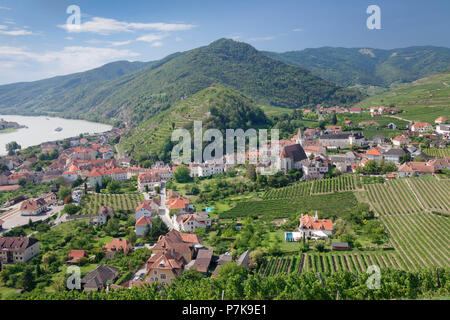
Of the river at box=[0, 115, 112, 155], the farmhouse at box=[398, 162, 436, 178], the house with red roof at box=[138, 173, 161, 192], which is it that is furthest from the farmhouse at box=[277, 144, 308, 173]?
the river at box=[0, 115, 112, 155]

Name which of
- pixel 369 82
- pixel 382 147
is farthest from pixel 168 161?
pixel 369 82

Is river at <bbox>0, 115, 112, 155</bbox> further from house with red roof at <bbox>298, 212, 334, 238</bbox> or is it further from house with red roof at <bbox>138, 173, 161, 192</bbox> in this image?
house with red roof at <bbox>298, 212, 334, 238</bbox>

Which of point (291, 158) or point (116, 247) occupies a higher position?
point (291, 158)

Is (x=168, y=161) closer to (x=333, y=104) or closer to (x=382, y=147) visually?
(x=382, y=147)

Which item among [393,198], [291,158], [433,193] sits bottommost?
[393,198]

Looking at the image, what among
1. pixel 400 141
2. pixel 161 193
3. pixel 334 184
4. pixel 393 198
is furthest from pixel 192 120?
pixel 393 198

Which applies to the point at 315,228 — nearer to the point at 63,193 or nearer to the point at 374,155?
the point at 374,155
